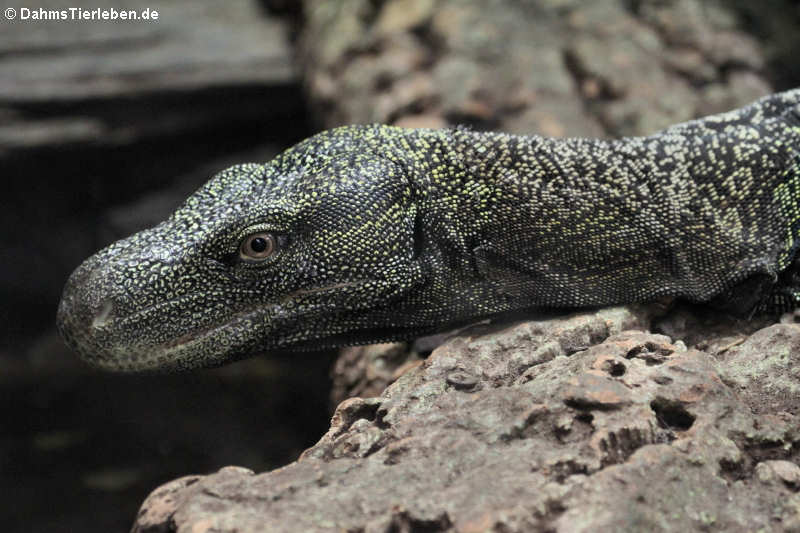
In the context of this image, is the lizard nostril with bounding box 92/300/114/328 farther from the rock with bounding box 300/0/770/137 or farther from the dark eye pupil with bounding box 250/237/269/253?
the rock with bounding box 300/0/770/137

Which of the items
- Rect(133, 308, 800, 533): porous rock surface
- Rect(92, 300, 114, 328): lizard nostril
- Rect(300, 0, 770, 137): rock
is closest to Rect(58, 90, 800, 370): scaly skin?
Rect(92, 300, 114, 328): lizard nostril

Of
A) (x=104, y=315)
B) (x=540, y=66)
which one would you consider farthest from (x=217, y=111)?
(x=104, y=315)

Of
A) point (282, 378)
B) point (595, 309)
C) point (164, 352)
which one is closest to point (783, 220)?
point (595, 309)

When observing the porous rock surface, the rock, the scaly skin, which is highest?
the rock

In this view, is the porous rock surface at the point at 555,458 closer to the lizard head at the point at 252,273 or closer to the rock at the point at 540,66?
the lizard head at the point at 252,273

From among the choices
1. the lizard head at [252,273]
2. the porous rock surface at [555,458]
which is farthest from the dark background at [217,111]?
the porous rock surface at [555,458]
